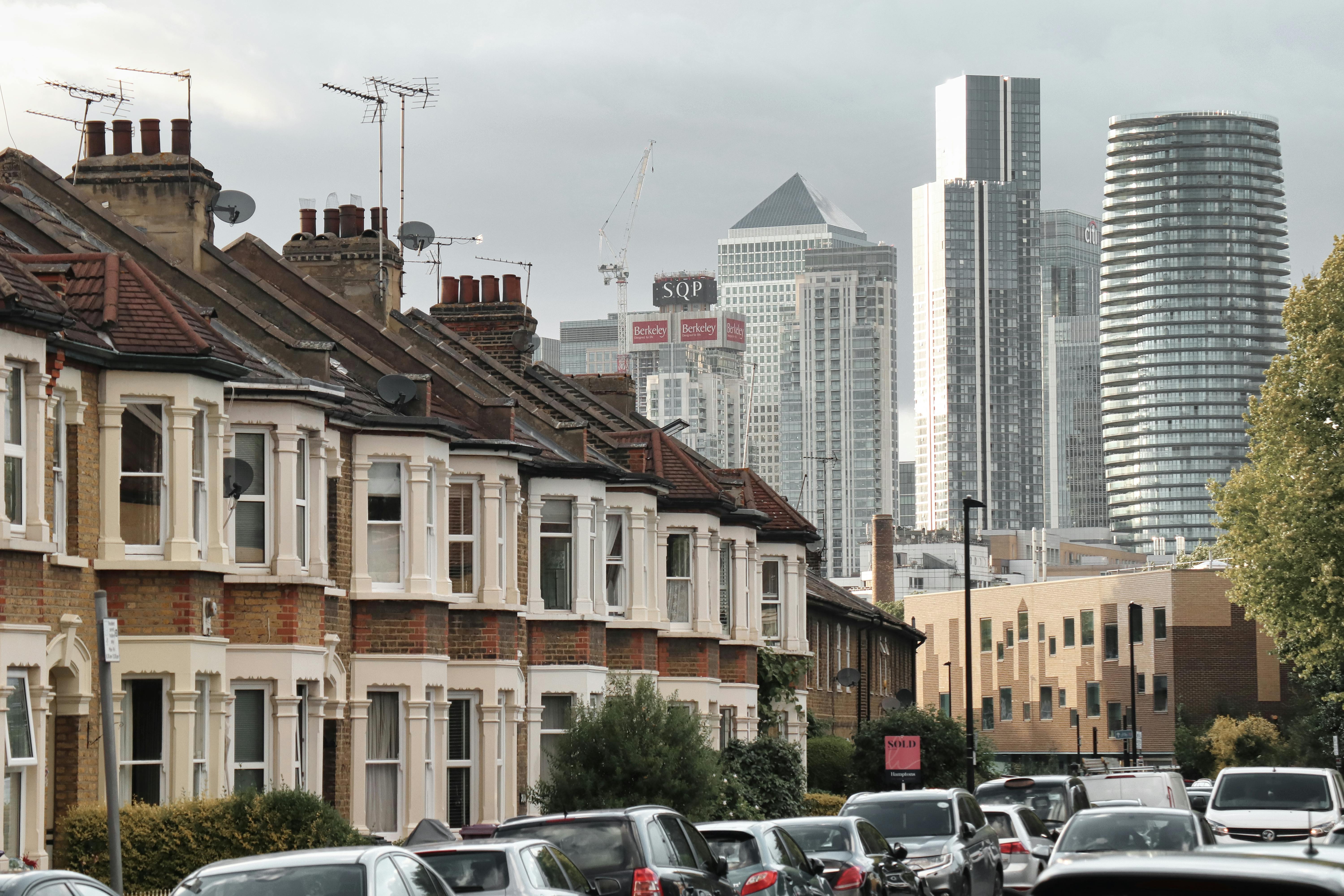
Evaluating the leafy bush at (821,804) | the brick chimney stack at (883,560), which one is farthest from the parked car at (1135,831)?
the brick chimney stack at (883,560)

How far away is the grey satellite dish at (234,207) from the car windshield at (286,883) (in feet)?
72.8

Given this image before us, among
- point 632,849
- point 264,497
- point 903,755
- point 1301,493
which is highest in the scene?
point 1301,493

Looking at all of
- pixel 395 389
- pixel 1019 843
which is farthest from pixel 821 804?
pixel 395 389

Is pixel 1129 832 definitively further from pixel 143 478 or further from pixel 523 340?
pixel 523 340

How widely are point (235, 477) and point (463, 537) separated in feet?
24.0

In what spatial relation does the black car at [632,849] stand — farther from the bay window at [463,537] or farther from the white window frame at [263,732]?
the bay window at [463,537]

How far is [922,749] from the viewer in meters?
52.6

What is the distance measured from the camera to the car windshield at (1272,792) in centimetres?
3025

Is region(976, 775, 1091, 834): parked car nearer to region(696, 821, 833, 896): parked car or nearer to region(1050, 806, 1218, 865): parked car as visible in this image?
region(1050, 806, 1218, 865): parked car

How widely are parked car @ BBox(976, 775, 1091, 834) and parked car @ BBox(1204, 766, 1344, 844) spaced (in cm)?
206

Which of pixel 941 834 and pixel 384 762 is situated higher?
pixel 384 762

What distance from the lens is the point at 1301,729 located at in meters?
80.0

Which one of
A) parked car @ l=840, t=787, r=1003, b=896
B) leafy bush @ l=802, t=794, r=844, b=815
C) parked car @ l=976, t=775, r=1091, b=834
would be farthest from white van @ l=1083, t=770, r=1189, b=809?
leafy bush @ l=802, t=794, r=844, b=815

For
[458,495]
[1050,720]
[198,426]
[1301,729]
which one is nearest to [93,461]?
[198,426]
